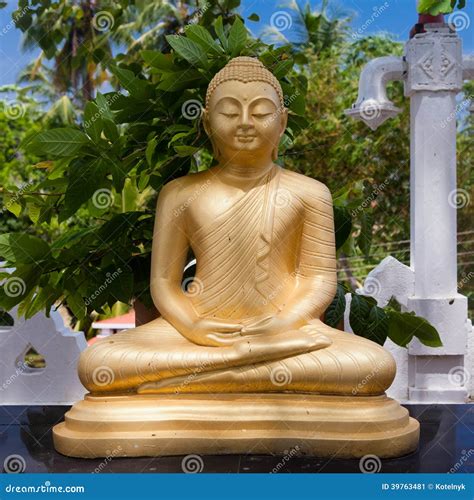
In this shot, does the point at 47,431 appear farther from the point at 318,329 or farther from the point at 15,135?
the point at 15,135

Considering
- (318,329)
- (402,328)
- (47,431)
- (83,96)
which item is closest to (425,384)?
(402,328)

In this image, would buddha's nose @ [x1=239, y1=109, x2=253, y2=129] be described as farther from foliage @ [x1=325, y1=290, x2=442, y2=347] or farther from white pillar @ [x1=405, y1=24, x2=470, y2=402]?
white pillar @ [x1=405, y1=24, x2=470, y2=402]

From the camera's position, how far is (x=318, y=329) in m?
3.63

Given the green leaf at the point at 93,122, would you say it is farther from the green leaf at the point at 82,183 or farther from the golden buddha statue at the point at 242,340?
the golden buddha statue at the point at 242,340

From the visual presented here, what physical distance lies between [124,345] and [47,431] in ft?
2.51

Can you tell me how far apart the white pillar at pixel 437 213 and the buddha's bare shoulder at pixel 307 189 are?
149cm

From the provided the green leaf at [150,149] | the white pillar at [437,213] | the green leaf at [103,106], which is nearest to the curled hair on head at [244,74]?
the green leaf at [150,149]

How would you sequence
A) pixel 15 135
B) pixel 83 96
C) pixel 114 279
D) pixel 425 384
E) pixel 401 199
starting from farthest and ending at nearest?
pixel 83 96 < pixel 15 135 < pixel 401 199 < pixel 425 384 < pixel 114 279

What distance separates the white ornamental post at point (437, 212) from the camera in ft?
16.6

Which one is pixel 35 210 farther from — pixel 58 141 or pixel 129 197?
pixel 129 197

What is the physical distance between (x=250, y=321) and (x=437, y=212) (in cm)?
200

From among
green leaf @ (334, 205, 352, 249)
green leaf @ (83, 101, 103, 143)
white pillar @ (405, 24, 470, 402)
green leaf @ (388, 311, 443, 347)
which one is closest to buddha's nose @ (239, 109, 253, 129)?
green leaf @ (83, 101, 103, 143)

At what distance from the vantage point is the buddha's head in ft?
12.3

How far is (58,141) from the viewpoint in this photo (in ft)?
12.0
